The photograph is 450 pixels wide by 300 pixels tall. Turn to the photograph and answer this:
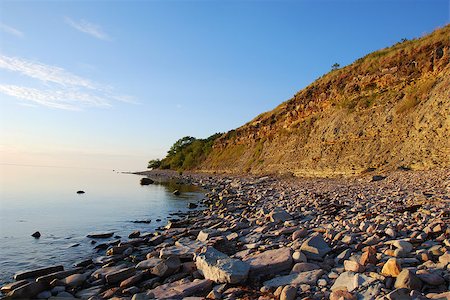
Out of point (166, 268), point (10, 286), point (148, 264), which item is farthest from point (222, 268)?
point (10, 286)

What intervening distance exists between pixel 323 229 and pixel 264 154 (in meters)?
40.4

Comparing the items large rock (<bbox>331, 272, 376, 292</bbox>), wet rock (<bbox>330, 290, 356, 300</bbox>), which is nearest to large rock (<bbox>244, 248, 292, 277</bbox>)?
large rock (<bbox>331, 272, 376, 292</bbox>)

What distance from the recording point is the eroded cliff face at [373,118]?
22734 millimetres

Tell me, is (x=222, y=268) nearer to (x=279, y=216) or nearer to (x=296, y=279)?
(x=296, y=279)

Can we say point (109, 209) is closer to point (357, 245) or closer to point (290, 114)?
point (357, 245)

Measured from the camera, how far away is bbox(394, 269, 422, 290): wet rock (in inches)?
172

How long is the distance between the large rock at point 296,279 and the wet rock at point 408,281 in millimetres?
1190

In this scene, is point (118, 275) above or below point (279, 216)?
below

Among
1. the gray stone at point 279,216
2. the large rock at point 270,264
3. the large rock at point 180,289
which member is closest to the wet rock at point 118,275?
the large rock at point 180,289

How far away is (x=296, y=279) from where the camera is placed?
540cm

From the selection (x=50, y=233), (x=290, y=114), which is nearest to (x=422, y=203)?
(x=50, y=233)

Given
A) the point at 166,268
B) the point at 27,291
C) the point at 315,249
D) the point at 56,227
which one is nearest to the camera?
the point at 315,249

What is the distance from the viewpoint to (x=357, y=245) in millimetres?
6504

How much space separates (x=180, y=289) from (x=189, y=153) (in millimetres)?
80719
